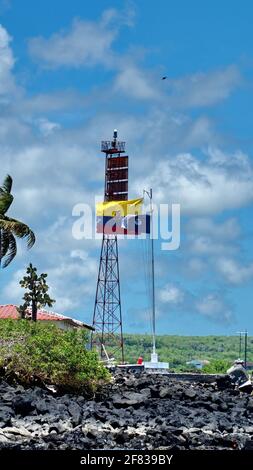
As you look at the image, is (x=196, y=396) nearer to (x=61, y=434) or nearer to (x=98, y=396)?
(x=98, y=396)

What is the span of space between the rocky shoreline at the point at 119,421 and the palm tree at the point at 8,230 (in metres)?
11.7

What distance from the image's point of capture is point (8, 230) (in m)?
55.6

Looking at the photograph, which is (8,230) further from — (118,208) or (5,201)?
Answer: (118,208)

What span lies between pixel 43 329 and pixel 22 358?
398 cm

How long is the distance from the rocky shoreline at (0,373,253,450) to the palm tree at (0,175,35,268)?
38.5 ft

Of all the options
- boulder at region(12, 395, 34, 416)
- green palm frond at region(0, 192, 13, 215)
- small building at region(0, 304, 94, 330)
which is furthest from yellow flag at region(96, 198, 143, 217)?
boulder at region(12, 395, 34, 416)

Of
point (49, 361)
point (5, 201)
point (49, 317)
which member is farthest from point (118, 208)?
point (49, 361)

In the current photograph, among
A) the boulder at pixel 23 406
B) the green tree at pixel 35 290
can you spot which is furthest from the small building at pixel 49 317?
the boulder at pixel 23 406

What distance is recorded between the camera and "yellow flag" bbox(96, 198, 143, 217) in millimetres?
81500

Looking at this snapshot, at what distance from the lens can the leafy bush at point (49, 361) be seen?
1789 inches

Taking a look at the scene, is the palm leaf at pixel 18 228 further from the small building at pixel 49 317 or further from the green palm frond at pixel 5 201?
the small building at pixel 49 317

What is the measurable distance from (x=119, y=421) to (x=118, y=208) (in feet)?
154

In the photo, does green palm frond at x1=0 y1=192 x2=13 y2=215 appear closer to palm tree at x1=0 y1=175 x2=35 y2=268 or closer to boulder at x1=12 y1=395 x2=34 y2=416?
palm tree at x1=0 y1=175 x2=35 y2=268
